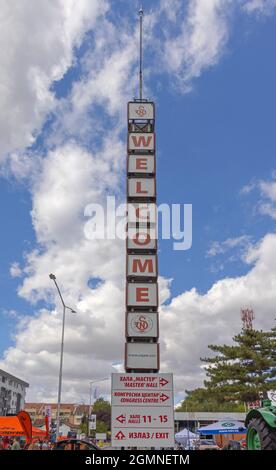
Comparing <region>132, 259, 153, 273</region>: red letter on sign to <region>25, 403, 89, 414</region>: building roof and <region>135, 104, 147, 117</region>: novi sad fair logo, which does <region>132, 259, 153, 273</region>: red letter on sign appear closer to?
<region>135, 104, 147, 117</region>: novi sad fair logo

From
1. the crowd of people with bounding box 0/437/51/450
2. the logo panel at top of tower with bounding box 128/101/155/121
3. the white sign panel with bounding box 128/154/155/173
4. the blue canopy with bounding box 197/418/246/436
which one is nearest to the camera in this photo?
the white sign panel with bounding box 128/154/155/173

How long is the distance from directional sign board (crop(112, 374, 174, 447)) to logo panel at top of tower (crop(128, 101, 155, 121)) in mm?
12237

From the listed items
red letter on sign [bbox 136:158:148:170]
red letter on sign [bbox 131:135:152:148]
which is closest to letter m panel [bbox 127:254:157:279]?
red letter on sign [bbox 136:158:148:170]

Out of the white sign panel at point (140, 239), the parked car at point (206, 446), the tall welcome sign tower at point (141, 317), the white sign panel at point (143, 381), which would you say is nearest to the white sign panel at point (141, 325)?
the tall welcome sign tower at point (141, 317)

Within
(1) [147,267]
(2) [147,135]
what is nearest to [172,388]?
(1) [147,267]

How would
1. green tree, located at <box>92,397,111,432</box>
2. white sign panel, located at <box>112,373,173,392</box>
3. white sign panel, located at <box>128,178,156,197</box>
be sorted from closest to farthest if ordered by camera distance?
white sign panel, located at <box>112,373,173,392</box> → white sign panel, located at <box>128,178,156,197</box> → green tree, located at <box>92,397,111,432</box>

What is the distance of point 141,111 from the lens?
75.6 feet

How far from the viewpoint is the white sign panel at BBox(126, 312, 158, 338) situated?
1930cm

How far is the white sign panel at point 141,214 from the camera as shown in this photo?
20.6m

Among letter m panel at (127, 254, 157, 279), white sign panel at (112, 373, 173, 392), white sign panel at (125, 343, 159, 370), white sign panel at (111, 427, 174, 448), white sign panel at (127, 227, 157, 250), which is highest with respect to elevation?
white sign panel at (127, 227, 157, 250)

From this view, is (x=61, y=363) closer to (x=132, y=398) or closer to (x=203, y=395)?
(x=132, y=398)

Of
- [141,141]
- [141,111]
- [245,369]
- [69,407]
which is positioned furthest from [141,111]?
[69,407]

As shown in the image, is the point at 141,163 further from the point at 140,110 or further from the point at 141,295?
the point at 141,295

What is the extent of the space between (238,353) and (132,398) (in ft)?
149
